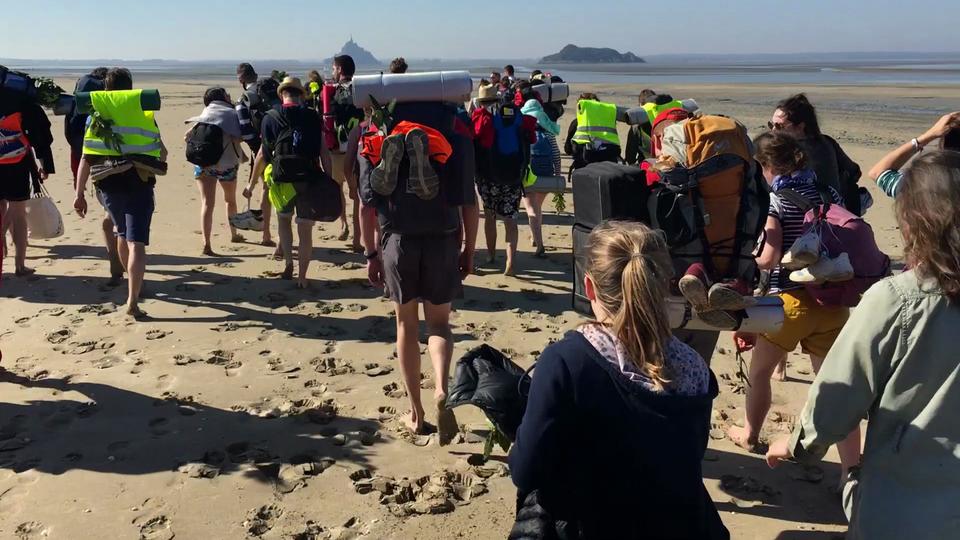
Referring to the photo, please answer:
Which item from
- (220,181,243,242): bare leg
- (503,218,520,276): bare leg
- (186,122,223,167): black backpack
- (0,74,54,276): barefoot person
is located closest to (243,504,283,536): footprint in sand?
(0,74,54,276): barefoot person

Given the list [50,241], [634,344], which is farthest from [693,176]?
[50,241]

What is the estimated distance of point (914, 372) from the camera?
195cm

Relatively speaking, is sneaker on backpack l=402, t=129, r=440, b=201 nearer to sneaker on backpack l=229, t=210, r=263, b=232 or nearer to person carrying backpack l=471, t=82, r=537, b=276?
person carrying backpack l=471, t=82, r=537, b=276

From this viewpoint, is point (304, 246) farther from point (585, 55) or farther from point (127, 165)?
point (585, 55)

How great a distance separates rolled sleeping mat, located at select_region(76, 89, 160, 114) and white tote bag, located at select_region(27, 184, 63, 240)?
1832 mm

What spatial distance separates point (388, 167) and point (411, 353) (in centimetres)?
108

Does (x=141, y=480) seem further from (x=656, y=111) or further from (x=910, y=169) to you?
(x=656, y=111)

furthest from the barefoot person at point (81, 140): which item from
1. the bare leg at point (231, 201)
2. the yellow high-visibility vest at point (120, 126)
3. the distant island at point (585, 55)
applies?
the distant island at point (585, 55)

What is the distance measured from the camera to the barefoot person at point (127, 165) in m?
6.01

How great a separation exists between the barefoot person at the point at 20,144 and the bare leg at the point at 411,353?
10.9 ft

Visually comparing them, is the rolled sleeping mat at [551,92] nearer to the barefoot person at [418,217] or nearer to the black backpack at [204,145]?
the black backpack at [204,145]

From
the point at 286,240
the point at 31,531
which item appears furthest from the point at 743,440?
the point at 286,240

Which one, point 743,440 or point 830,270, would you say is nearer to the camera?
point 830,270

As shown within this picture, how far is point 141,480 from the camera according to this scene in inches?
150
